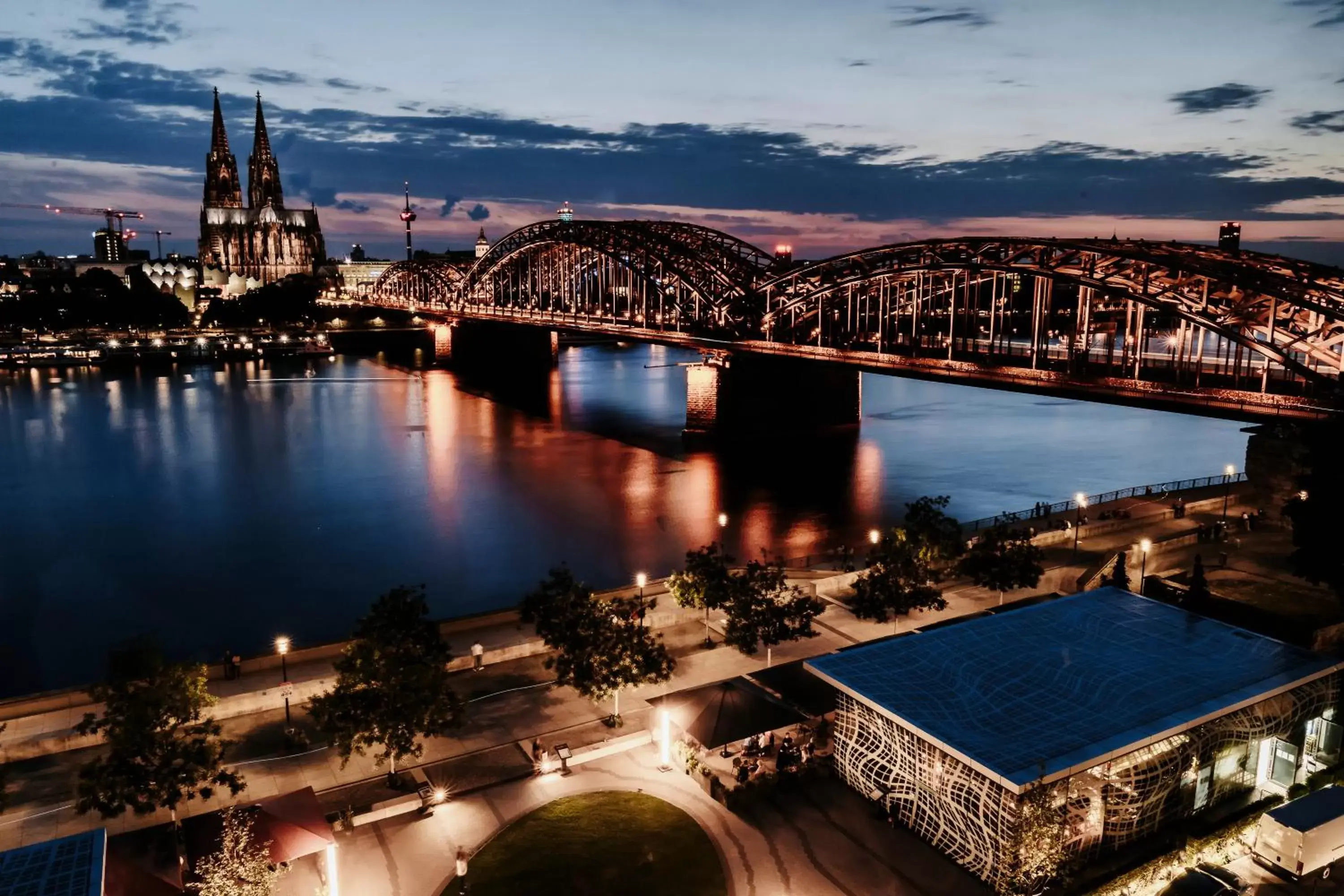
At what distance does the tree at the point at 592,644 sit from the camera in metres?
18.6

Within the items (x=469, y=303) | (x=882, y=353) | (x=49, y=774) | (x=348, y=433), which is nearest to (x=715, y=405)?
(x=882, y=353)

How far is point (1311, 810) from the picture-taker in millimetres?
14367

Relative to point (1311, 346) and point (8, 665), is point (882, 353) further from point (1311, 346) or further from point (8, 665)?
point (8, 665)

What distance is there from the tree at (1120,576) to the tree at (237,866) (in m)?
18.4

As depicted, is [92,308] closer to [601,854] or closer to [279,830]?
[279,830]

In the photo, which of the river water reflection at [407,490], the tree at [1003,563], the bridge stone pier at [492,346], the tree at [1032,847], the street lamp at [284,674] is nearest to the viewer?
the tree at [1032,847]

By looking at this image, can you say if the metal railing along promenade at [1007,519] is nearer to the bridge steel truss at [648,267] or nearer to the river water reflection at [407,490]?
the river water reflection at [407,490]

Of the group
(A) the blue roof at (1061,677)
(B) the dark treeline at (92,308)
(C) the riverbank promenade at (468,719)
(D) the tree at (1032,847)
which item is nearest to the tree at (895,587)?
(C) the riverbank promenade at (468,719)

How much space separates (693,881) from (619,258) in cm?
7055

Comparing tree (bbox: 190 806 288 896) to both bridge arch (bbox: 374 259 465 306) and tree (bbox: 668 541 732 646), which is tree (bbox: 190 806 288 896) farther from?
bridge arch (bbox: 374 259 465 306)

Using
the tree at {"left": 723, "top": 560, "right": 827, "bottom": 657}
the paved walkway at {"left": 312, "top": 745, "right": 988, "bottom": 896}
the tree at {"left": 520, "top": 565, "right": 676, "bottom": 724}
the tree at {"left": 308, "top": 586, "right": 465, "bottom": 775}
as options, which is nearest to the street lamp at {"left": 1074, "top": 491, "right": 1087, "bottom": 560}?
the tree at {"left": 723, "top": 560, "right": 827, "bottom": 657}

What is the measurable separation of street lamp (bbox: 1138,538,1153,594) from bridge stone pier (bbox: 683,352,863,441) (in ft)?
106

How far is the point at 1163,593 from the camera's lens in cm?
2517

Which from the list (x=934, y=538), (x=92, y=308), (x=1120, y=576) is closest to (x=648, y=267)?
(x=934, y=538)
